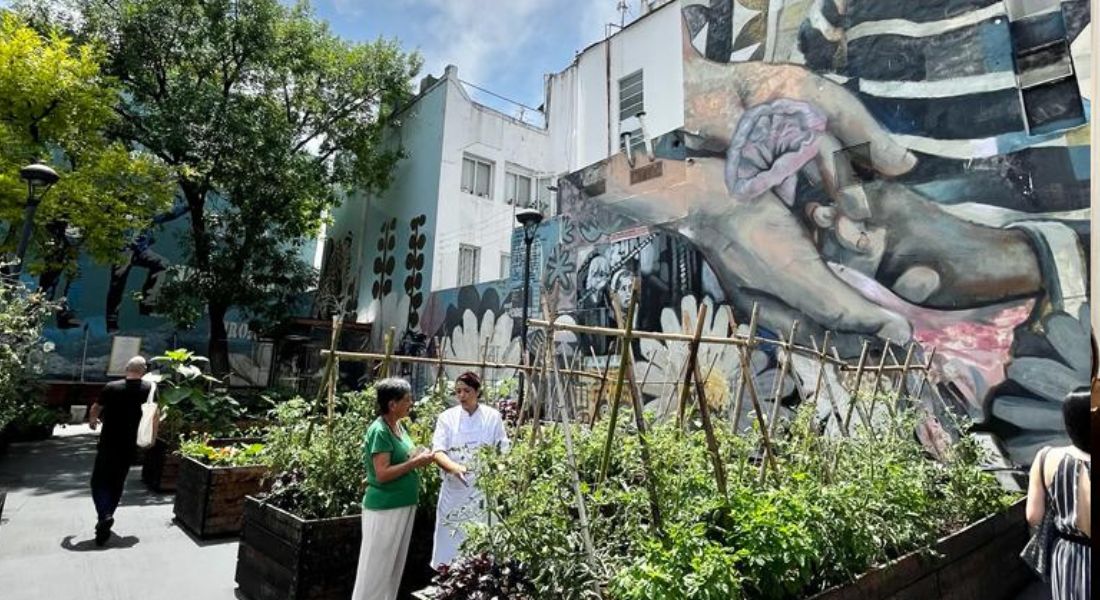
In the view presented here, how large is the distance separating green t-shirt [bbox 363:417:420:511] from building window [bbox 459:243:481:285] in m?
12.7

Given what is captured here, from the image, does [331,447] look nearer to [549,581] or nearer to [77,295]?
[549,581]

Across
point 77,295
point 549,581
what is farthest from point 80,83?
point 549,581

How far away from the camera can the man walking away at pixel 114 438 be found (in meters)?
5.30

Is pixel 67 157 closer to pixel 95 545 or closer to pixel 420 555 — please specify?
pixel 95 545

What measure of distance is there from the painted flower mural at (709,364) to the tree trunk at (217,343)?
1118 centimetres

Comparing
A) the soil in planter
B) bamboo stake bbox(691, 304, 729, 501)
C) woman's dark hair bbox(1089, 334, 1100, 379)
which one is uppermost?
woman's dark hair bbox(1089, 334, 1100, 379)

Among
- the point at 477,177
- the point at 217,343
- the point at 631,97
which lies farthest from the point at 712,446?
the point at 217,343

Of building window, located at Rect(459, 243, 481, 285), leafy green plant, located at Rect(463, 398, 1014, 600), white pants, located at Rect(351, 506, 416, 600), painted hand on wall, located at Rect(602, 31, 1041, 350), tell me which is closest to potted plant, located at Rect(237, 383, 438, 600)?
white pants, located at Rect(351, 506, 416, 600)

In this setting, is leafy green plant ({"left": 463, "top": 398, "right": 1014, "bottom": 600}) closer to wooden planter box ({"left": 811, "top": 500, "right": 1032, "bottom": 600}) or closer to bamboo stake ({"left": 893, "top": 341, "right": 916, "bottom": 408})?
wooden planter box ({"left": 811, "top": 500, "right": 1032, "bottom": 600})

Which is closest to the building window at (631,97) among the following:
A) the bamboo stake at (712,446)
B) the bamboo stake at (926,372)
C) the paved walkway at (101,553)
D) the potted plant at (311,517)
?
the bamboo stake at (926,372)

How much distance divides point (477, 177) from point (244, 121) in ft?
19.5

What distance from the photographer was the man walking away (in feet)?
17.4

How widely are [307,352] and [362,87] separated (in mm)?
8114

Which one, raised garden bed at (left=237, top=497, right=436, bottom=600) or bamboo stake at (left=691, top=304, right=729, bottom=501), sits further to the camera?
raised garden bed at (left=237, top=497, right=436, bottom=600)
